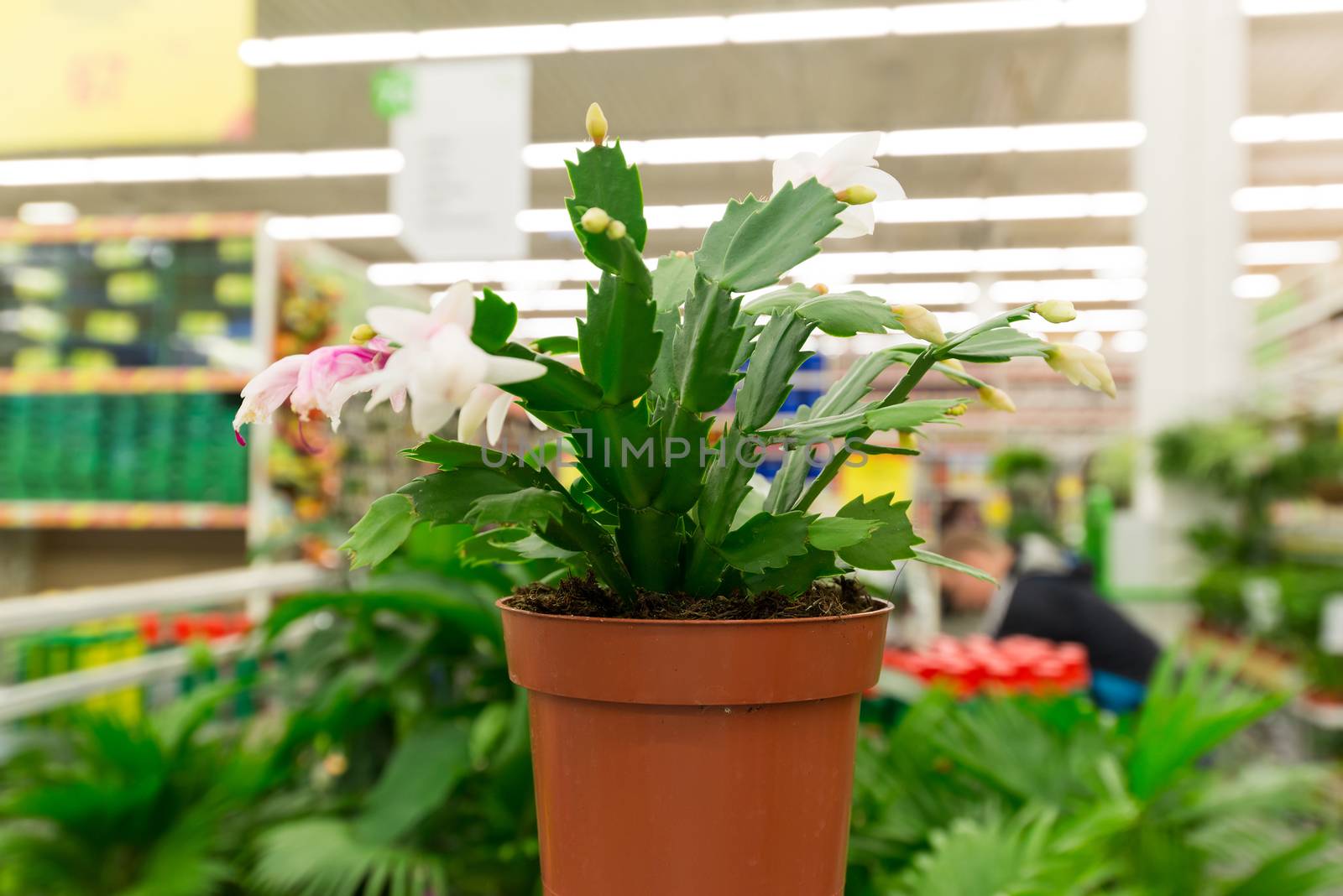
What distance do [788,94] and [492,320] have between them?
739 cm

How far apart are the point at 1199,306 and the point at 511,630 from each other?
16.8 ft

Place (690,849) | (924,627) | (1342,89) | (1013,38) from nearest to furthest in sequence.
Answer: (690,849)
(924,627)
(1013,38)
(1342,89)

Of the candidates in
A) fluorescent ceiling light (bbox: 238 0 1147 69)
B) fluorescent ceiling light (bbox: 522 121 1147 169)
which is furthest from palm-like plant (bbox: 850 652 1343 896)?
fluorescent ceiling light (bbox: 522 121 1147 169)

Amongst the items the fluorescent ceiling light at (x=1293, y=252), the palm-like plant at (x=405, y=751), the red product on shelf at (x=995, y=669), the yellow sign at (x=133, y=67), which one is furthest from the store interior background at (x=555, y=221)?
the fluorescent ceiling light at (x=1293, y=252)

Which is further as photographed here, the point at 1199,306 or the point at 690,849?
the point at 1199,306

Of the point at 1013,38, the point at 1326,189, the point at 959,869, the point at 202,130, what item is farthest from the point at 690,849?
the point at 1326,189

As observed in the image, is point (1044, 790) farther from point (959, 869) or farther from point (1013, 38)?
point (1013, 38)

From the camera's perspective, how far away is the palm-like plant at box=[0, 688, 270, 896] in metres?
1.52

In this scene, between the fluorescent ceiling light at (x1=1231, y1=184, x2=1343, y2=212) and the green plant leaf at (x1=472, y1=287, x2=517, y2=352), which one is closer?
the green plant leaf at (x1=472, y1=287, x2=517, y2=352)

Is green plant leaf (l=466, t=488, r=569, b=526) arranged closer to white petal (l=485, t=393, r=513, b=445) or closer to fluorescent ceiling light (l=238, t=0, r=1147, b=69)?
white petal (l=485, t=393, r=513, b=445)

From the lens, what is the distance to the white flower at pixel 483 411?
1.45 feet

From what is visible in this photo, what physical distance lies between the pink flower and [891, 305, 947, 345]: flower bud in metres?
0.27

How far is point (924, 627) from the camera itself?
4059 mm

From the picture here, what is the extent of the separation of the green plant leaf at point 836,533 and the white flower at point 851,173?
6.3 inches
